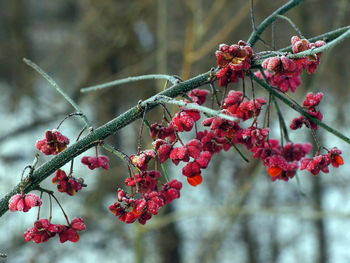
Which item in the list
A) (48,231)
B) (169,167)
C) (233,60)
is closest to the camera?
(233,60)

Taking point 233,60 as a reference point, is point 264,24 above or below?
above

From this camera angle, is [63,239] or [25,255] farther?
[25,255]

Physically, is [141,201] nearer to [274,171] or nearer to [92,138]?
[92,138]

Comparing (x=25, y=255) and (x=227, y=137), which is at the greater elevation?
(x=25, y=255)

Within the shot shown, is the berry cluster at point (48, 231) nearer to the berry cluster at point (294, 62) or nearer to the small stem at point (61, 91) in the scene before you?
the small stem at point (61, 91)

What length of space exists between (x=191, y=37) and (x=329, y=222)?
175 inches

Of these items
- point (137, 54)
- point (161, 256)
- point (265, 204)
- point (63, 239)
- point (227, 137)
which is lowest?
point (63, 239)

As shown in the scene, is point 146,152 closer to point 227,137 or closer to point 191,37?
point 227,137

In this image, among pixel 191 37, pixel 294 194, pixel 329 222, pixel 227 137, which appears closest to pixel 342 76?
pixel 294 194

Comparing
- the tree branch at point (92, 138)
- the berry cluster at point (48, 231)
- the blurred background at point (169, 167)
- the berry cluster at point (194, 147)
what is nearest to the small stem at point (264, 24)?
the berry cluster at point (194, 147)

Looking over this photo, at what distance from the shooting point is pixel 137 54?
5.70m

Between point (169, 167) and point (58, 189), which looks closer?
point (58, 189)

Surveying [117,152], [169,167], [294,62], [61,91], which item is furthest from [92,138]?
[169,167]

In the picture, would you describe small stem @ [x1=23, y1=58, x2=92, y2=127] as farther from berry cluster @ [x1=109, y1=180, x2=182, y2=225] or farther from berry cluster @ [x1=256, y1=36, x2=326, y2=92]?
berry cluster @ [x1=256, y1=36, x2=326, y2=92]
